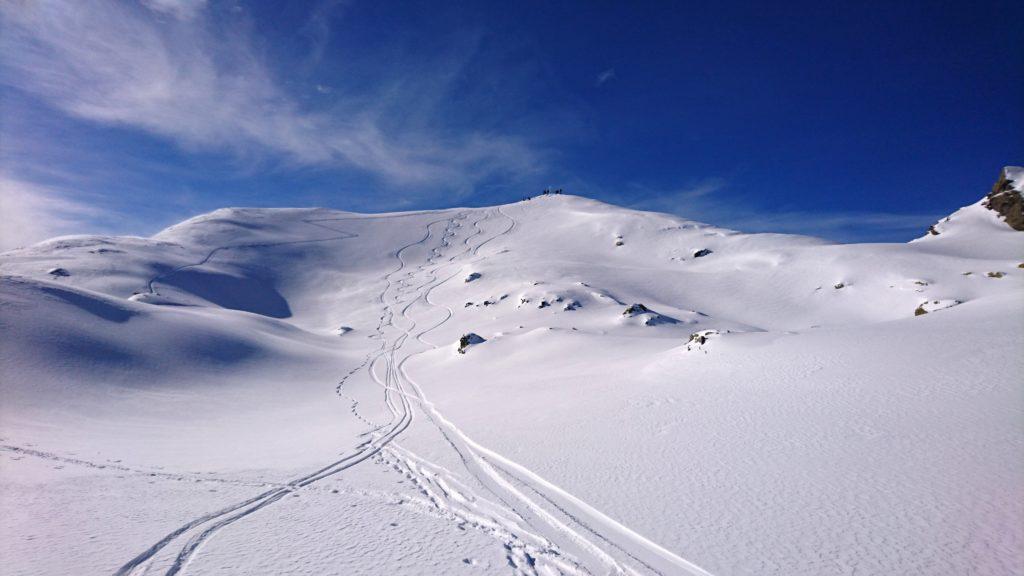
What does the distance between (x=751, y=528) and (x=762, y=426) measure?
414 centimetres

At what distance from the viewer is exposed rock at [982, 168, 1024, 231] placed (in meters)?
55.7

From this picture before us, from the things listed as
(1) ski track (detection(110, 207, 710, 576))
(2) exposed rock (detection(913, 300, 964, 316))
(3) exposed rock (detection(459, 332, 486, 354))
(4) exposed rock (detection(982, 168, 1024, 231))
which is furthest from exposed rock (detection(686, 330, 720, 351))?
(4) exposed rock (detection(982, 168, 1024, 231))

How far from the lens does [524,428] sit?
12859 mm

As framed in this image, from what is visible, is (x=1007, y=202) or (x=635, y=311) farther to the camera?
(x=1007, y=202)

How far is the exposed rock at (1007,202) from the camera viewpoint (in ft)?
183

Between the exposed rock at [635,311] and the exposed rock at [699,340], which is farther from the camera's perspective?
the exposed rock at [635,311]

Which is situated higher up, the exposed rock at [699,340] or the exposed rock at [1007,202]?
the exposed rock at [1007,202]

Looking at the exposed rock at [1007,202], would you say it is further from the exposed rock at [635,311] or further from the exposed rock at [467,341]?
the exposed rock at [467,341]

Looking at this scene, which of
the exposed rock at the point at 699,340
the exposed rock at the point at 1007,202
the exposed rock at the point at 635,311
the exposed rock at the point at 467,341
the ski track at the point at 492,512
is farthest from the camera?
the exposed rock at the point at 1007,202

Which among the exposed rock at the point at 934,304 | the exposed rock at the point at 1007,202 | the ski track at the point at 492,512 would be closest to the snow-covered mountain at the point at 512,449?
the ski track at the point at 492,512

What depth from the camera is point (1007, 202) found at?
5788 centimetres

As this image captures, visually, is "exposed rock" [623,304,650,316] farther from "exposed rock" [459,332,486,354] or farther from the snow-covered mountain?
"exposed rock" [459,332,486,354]

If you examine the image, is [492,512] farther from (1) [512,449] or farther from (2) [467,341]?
(2) [467,341]

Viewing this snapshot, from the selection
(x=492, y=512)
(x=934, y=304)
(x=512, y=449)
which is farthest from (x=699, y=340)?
(x=934, y=304)
